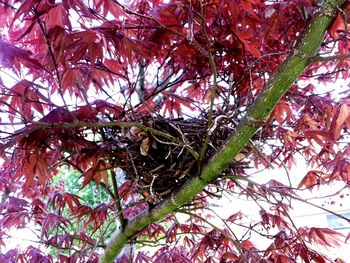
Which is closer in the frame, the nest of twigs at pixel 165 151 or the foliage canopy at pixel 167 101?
the foliage canopy at pixel 167 101

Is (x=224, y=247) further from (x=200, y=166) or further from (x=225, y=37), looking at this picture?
(x=225, y=37)

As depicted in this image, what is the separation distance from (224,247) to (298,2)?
0.83m

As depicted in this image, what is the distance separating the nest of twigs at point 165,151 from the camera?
32.0 inches

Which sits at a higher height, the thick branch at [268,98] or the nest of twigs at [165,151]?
the nest of twigs at [165,151]

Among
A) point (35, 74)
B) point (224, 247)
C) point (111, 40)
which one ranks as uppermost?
point (35, 74)

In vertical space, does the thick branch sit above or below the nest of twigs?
below

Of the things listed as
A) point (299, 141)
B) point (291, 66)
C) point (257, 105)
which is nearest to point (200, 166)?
point (257, 105)

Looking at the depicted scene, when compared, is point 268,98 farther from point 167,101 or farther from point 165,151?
point 167,101

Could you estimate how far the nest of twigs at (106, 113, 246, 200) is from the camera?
2.67ft

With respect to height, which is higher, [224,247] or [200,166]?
[200,166]

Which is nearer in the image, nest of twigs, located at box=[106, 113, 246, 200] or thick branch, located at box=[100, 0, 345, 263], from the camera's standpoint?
thick branch, located at box=[100, 0, 345, 263]

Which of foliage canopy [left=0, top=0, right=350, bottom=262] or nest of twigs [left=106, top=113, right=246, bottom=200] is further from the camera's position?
nest of twigs [left=106, top=113, right=246, bottom=200]

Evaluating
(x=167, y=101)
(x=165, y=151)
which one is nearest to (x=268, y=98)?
(x=165, y=151)

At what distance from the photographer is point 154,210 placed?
2.96 feet
